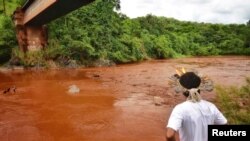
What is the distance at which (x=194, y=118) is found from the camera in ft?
10.7

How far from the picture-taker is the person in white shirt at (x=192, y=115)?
3.24m

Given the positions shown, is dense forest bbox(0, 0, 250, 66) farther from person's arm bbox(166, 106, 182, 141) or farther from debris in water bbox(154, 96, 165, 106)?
person's arm bbox(166, 106, 182, 141)

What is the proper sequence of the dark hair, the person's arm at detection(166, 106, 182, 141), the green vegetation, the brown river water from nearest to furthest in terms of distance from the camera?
1. the person's arm at detection(166, 106, 182, 141)
2. the dark hair
3. the green vegetation
4. the brown river water

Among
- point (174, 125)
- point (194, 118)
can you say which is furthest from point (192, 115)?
point (174, 125)

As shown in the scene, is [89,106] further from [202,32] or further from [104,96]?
[202,32]

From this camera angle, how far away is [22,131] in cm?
870

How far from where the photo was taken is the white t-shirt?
3.24 m

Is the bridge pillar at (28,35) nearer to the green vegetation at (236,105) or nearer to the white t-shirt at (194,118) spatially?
the green vegetation at (236,105)

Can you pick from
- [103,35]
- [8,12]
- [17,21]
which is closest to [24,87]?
[17,21]

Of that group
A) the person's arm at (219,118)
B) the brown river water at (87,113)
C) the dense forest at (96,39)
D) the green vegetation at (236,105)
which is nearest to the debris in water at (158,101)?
the brown river water at (87,113)

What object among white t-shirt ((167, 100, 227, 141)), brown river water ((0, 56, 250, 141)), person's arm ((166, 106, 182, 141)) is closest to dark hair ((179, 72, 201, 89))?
white t-shirt ((167, 100, 227, 141))

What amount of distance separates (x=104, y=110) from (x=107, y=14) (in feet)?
73.0

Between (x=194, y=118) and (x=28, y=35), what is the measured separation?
25.9 m

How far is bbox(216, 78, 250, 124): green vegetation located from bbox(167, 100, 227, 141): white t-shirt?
4.20m
